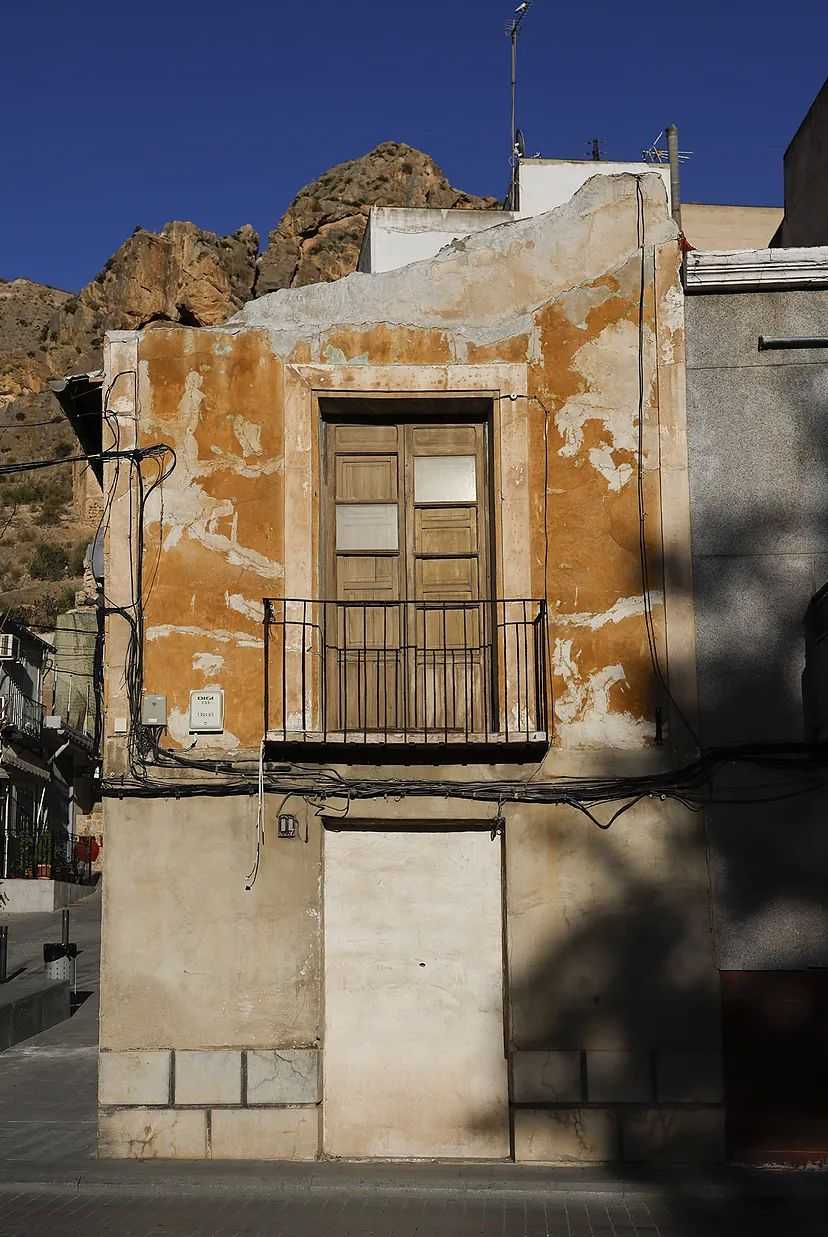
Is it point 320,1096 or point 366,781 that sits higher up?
point 366,781

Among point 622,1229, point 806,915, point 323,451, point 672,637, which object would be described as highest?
point 323,451

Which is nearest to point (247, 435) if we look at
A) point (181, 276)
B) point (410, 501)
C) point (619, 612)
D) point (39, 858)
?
point (410, 501)

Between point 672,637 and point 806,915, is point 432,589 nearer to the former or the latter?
point 672,637

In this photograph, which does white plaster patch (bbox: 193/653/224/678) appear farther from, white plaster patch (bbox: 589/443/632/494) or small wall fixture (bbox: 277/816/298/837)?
white plaster patch (bbox: 589/443/632/494)

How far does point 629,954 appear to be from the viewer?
9352mm

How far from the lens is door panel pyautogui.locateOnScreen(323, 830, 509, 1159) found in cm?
933

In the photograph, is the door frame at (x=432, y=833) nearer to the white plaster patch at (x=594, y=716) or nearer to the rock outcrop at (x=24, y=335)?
the white plaster patch at (x=594, y=716)

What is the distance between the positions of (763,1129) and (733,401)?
5008mm

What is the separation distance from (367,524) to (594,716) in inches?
88.2

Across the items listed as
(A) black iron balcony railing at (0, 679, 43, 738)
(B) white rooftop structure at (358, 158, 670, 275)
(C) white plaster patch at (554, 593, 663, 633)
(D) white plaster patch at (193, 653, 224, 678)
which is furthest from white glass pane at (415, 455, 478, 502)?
(A) black iron balcony railing at (0, 679, 43, 738)

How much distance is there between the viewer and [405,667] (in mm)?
9969

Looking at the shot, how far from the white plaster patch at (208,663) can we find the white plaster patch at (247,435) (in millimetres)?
1496

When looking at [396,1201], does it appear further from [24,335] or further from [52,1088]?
[24,335]

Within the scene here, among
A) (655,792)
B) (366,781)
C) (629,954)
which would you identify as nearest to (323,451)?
(366,781)
